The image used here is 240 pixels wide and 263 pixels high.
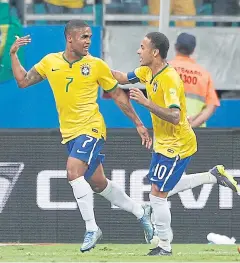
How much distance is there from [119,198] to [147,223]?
1.12 feet

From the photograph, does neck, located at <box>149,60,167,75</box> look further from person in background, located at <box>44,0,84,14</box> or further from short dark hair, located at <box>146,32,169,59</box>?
person in background, located at <box>44,0,84,14</box>

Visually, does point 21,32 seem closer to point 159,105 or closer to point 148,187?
point 148,187

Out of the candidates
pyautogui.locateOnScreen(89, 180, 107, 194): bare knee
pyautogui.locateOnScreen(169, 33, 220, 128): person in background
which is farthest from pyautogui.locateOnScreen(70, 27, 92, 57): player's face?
pyautogui.locateOnScreen(169, 33, 220, 128): person in background

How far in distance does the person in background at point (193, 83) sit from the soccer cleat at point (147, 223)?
160 cm

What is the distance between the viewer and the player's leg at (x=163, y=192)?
11.9 meters

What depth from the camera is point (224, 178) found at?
1334 centimetres

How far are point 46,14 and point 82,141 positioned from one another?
460 cm

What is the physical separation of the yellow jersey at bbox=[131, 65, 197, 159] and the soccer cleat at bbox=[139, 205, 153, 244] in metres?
1.10

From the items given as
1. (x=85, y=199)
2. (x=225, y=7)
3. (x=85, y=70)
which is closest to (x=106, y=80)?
(x=85, y=70)

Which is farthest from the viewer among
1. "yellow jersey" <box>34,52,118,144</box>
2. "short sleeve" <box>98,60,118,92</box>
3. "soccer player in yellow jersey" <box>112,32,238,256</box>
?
"short sleeve" <box>98,60,118,92</box>

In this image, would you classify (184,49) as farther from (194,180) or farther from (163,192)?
(163,192)

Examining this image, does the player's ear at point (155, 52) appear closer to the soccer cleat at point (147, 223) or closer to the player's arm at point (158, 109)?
the player's arm at point (158, 109)

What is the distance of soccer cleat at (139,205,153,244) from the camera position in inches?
504

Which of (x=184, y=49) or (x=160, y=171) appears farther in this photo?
(x=184, y=49)
